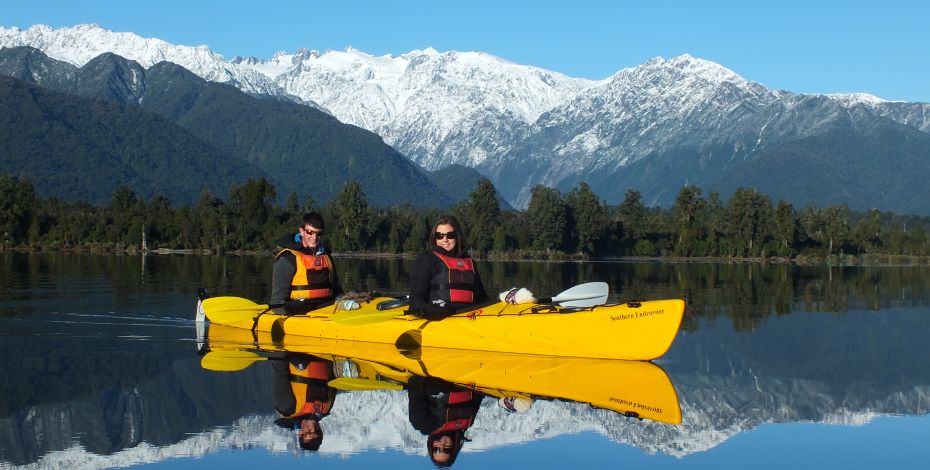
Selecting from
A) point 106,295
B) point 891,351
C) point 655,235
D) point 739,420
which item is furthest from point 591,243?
point 739,420

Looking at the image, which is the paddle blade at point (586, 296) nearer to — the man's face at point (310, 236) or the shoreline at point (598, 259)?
the man's face at point (310, 236)

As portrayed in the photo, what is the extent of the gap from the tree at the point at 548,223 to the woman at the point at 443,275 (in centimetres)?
10838

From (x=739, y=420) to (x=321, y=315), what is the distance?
33.5ft

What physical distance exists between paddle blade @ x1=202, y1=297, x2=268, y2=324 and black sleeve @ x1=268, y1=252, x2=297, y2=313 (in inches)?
38.4

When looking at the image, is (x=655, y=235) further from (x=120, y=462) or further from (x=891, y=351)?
(x=120, y=462)

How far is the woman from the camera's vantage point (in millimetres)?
19250

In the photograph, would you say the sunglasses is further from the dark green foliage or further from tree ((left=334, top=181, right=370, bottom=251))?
the dark green foliage

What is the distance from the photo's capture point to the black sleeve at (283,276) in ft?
72.5

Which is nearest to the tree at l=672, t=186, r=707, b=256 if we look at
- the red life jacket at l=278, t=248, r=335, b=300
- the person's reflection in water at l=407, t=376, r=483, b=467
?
the red life jacket at l=278, t=248, r=335, b=300

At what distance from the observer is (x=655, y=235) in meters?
135

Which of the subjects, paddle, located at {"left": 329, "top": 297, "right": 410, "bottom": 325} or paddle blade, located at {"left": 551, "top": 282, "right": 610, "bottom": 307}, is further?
A: paddle, located at {"left": 329, "top": 297, "right": 410, "bottom": 325}

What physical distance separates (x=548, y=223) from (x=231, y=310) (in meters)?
106

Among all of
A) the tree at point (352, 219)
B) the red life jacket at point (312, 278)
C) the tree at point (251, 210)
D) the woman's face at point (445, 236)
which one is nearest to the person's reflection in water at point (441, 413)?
the woman's face at point (445, 236)

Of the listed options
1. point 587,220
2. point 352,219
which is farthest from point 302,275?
point 587,220
